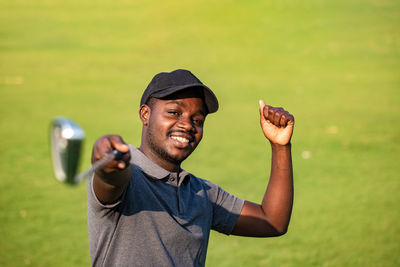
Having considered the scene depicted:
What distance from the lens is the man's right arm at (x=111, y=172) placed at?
1.95 metres

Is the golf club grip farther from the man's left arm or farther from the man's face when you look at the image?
the man's left arm

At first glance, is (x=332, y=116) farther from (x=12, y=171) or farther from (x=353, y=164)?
(x=12, y=171)

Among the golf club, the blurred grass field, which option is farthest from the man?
the blurred grass field

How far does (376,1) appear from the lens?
98.1 ft

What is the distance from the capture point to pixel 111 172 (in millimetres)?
2025

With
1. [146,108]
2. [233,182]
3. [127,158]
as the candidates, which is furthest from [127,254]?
[233,182]

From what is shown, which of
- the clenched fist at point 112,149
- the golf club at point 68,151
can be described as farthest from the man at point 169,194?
the golf club at point 68,151

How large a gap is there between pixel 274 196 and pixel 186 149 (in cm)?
57

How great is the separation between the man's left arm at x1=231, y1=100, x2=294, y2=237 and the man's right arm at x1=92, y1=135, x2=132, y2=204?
0.95m

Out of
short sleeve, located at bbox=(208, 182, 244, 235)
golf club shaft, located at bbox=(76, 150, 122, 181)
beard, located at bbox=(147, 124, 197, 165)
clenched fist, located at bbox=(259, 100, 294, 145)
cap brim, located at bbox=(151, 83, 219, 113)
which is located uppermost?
cap brim, located at bbox=(151, 83, 219, 113)

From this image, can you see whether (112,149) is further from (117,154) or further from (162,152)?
(162,152)

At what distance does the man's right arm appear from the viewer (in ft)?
6.41

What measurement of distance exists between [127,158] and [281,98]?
12.8 metres

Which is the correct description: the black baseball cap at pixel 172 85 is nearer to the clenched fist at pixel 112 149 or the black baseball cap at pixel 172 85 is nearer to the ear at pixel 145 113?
the ear at pixel 145 113
